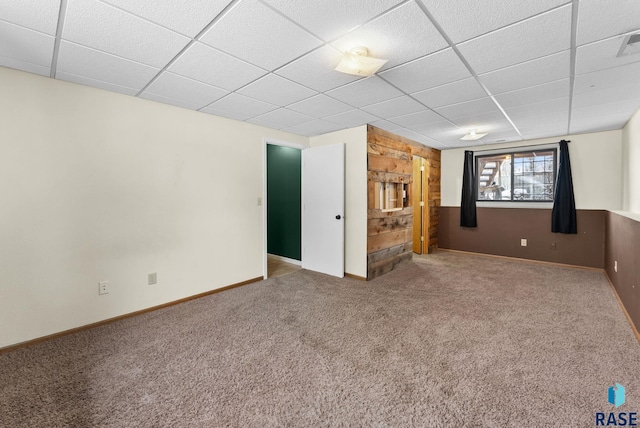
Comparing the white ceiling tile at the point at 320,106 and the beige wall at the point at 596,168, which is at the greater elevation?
the white ceiling tile at the point at 320,106

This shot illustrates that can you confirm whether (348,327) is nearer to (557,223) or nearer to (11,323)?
(11,323)

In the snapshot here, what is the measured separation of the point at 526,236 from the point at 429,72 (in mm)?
4335

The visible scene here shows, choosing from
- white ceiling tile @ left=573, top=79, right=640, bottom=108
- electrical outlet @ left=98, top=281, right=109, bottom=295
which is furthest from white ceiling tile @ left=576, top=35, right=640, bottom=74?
electrical outlet @ left=98, top=281, right=109, bottom=295

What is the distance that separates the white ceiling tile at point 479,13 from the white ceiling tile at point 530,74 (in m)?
0.68

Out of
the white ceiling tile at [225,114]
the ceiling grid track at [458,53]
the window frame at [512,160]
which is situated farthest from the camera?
the window frame at [512,160]

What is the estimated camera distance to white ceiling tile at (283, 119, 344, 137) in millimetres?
3898

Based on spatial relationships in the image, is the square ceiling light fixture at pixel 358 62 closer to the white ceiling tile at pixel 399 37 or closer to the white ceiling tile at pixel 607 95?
the white ceiling tile at pixel 399 37

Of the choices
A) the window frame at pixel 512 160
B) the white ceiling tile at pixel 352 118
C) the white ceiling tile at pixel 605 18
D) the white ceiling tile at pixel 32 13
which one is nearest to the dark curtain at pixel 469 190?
the window frame at pixel 512 160

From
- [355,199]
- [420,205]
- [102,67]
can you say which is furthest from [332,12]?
[420,205]

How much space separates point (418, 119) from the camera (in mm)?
3723

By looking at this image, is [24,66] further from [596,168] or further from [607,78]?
[596,168]

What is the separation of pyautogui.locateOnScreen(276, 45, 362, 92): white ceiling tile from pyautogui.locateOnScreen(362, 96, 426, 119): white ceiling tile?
0.74 meters

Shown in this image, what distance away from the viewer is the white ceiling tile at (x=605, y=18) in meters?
1.51

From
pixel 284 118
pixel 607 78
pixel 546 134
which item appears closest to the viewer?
pixel 607 78
